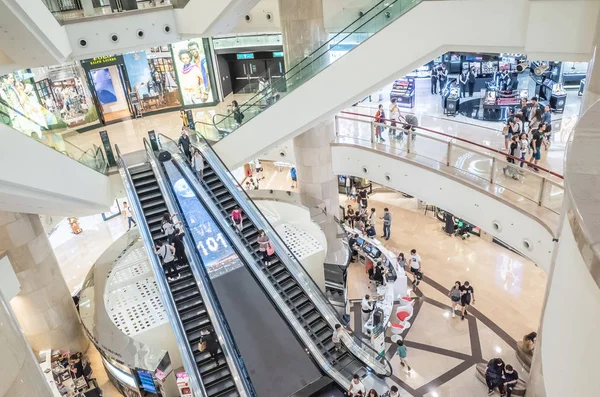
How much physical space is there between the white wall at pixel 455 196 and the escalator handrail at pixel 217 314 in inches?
233

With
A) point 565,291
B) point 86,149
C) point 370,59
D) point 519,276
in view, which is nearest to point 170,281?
point 86,149

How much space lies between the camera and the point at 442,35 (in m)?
→ 8.97

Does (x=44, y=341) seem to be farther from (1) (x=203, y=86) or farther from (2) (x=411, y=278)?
(1) (x=203, y=86)

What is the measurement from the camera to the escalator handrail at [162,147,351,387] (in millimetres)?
9570

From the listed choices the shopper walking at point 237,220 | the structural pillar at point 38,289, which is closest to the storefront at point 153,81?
the structural pillar at point 38,289

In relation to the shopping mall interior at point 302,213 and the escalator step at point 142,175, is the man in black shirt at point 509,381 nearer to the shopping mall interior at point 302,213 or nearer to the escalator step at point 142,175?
the shopping mall interior at point 302,213

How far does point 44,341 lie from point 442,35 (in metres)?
12.5

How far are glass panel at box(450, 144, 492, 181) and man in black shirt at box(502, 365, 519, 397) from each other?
4.40m

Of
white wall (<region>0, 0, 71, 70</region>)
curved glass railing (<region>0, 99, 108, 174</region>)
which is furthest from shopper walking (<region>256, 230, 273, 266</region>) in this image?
white wall (<region>0, 0, 71, 70</region>)

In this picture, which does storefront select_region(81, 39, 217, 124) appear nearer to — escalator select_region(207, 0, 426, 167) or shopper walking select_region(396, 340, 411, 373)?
escalator select_region(207, 0, 426, 167)

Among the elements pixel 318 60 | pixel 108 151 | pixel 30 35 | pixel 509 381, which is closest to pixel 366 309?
pixel 509 381

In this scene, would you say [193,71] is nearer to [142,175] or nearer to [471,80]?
[142,175]

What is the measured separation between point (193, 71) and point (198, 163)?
970cm

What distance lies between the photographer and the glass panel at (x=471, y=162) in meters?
11.4
